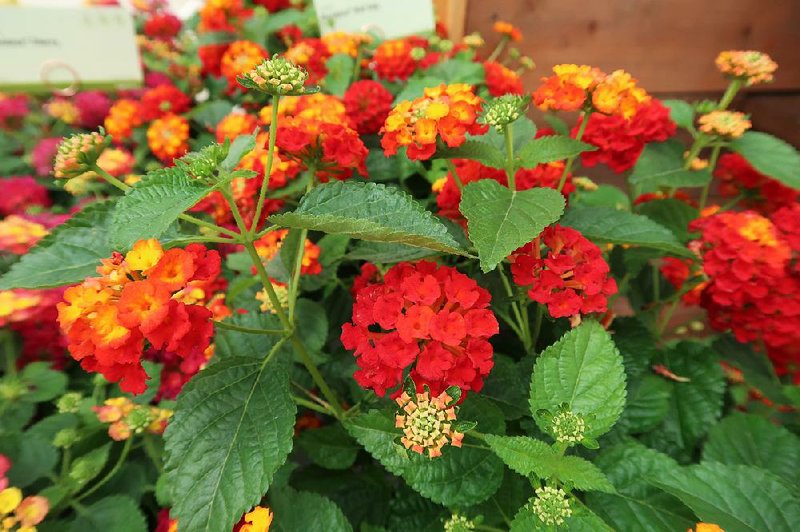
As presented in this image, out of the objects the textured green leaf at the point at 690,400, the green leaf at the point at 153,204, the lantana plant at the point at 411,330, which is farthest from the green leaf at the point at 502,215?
the textured green leaf at the point at 690,400

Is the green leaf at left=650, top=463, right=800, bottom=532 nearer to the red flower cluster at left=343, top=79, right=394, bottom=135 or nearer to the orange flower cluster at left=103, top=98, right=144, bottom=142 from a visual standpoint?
the red flower cluster at left=343, top=79, right=394, bottom=135

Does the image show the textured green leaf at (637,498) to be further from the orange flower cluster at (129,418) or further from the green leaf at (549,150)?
the orange flower cluster at (129,418)

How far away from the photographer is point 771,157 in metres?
0.72

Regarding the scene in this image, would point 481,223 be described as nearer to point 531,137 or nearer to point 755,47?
point 531,137

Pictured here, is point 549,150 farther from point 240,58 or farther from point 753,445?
point 240,58

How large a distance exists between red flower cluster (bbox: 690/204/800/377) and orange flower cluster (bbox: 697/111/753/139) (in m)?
0.13

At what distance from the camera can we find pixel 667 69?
3.98 ft

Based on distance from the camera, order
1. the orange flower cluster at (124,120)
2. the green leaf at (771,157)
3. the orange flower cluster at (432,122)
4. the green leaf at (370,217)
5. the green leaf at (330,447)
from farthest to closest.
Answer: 1. the orange flower cluster at (124,120)
2. the green leaf at (771,157)
3. the green leaf at (330,447)
4. the orange flower cluster at (432,122)
5. the green leaf at (370,217)

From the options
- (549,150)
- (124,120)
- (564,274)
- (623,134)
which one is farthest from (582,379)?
(124,120)

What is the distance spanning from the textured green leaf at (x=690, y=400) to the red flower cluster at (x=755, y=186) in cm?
32

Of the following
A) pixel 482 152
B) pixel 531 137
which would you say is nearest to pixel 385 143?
pixel 482 152

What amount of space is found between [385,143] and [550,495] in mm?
362

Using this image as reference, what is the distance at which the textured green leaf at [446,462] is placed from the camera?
0.46 m

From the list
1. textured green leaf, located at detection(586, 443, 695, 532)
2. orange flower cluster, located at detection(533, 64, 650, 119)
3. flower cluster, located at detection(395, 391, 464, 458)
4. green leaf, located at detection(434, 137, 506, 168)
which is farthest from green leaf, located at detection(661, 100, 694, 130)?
flower cluster, located at detection(395, 391, 464, 458)
